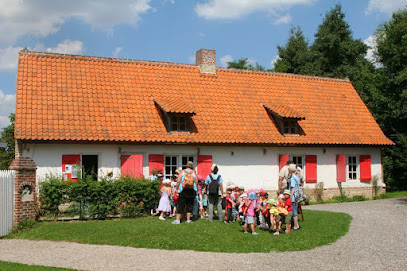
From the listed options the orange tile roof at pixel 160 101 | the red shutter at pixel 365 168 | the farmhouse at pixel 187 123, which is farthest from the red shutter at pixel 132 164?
the red shutter at pixel 365 168

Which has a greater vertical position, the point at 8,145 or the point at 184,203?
the point at 8,145

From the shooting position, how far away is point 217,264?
823 cm

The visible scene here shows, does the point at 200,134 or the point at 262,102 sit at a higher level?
the point at 262,102

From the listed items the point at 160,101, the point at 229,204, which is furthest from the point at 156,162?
the point at 229,204

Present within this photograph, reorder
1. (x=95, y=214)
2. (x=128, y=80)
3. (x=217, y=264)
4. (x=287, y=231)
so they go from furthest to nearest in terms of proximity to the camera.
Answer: (x=128, y=80) → (x=95, y=214) → (x=287, y=231) → (x=217, y=264)

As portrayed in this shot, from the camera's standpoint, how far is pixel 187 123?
1797 cm

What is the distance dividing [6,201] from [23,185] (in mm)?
699

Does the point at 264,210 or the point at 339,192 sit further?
the point at 339,192

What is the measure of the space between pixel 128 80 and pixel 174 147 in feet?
13.3

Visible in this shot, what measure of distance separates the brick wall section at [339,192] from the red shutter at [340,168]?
1.85ft

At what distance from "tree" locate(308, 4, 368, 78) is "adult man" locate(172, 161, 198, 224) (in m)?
26.9

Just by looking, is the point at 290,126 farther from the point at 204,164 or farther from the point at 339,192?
the point at 204,164

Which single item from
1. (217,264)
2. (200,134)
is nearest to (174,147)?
(200,134)

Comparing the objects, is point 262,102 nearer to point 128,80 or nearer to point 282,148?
point 282,148
